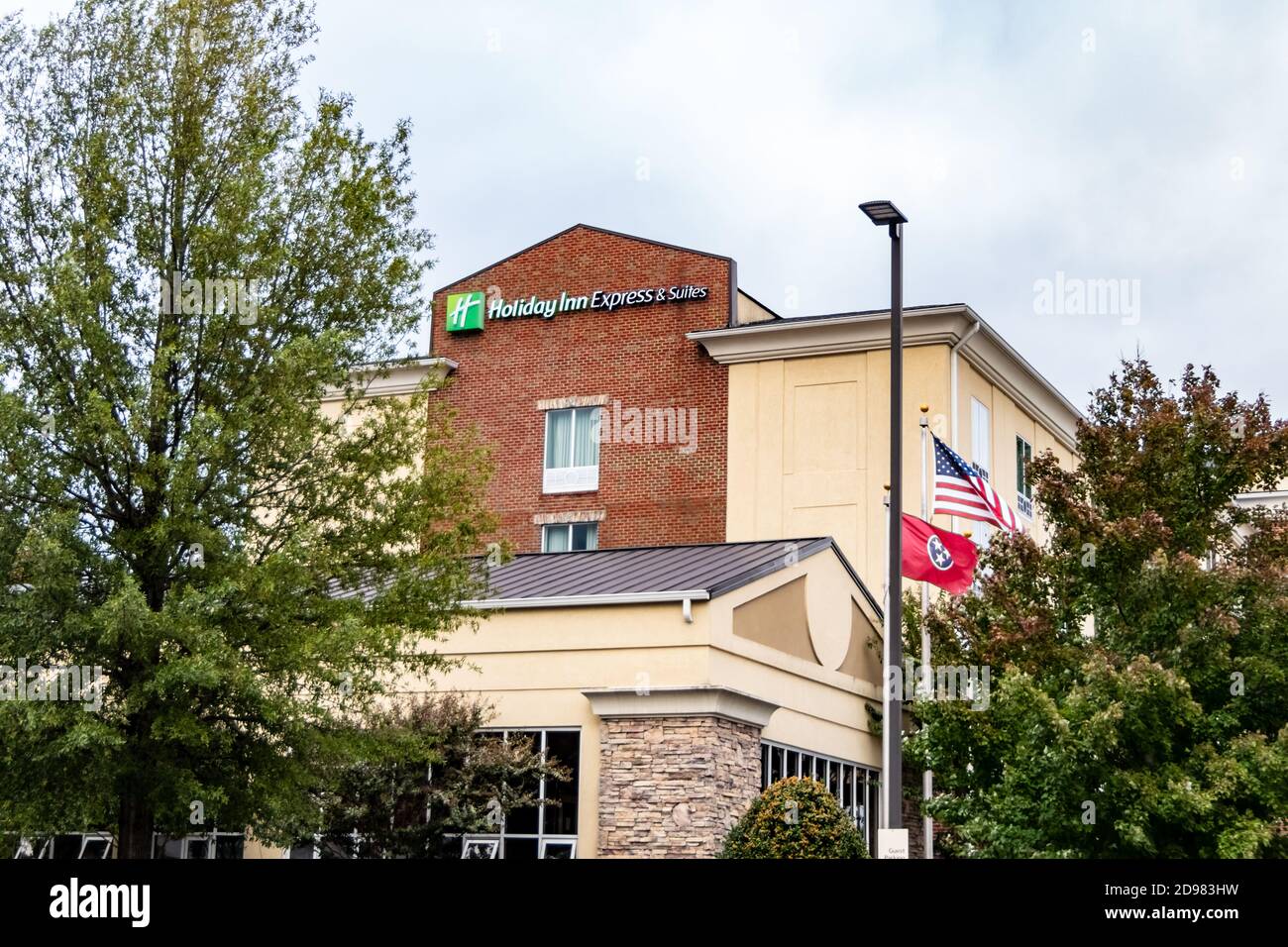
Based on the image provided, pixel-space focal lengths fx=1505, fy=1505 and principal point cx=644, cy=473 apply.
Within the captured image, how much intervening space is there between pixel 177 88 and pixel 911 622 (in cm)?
1711

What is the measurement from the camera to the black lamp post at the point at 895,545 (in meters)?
17.7

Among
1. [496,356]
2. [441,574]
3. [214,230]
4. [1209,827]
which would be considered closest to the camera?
[1209,827]

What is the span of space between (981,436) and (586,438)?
35.4ft

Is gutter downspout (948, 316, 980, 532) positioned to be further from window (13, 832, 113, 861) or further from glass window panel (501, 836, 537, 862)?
window (13, 832, 113, 861)

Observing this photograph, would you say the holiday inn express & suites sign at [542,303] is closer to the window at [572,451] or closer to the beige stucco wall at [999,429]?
the window at [572,451]

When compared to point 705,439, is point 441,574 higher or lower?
lower

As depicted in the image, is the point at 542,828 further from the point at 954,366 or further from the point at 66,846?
the point at 954,366

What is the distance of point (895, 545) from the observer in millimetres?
18344

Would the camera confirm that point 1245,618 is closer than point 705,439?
Yes

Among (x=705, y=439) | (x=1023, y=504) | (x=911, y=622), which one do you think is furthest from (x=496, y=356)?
(x=911, y=622)

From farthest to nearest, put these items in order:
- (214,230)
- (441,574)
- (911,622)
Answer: (911,622) < (441,574) < (214,230)

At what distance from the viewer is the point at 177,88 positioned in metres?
18.8

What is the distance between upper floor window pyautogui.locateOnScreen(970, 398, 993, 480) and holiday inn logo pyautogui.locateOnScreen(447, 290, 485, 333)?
14393 mm
